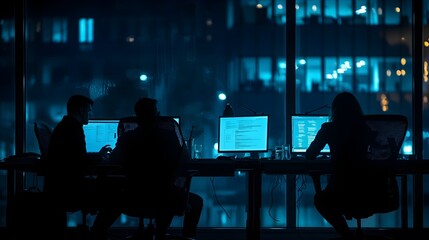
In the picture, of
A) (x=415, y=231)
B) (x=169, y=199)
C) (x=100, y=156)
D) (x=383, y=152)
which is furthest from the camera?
(x=415, y=231)

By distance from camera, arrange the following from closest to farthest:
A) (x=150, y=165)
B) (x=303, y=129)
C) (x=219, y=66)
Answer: (x=150, y=165), (x=303, y=129), (x=219, y=66)

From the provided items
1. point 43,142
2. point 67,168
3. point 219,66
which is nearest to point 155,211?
point 67,168

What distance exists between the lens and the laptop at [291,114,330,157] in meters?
5.46

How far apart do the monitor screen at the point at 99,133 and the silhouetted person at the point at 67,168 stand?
3.12 ft

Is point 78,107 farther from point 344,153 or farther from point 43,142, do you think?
point 344,153

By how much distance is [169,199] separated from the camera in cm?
411

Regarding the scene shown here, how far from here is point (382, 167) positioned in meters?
4.19

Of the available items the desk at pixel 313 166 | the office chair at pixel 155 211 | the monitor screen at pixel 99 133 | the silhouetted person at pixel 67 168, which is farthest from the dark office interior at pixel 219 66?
the silhouetted person at pixel 67 168

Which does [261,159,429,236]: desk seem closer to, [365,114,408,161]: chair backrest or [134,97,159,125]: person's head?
[365,114,408,161]: chair backrest

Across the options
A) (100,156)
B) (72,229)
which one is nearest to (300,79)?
(100,156)

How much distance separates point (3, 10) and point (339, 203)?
13.3 ft

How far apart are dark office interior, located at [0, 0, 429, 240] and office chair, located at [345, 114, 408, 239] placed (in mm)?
1604

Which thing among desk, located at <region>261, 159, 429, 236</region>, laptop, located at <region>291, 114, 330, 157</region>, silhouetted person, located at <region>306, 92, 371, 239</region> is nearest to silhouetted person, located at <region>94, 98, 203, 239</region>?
desk, located at <region>261, 159, 429, 236</region>

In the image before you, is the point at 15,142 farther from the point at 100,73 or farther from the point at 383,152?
the point at 383,152
